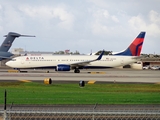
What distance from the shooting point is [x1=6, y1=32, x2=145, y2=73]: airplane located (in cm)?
6122

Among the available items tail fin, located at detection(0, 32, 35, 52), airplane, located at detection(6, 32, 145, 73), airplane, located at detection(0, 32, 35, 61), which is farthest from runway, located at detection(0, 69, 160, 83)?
tail fin, located at detection(0, 32, 35, 52)

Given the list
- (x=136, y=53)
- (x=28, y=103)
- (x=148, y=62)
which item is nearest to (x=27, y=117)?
(x=28, y=103)

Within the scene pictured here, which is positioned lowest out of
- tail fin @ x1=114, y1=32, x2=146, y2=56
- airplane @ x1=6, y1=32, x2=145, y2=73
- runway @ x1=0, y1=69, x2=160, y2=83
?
runway @ x1=0, y1=69, x2=160, y2=83

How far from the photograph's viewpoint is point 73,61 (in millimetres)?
63094

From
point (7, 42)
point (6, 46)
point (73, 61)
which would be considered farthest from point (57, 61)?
point (7, 42)

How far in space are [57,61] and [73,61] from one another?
9.19 feet

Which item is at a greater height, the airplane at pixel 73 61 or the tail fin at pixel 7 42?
the tail fin at pixel 7 42

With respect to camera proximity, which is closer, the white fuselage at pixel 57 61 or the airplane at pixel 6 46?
the white fuselage at pixel 57 61

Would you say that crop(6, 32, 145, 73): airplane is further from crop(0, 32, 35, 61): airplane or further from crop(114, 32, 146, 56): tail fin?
crop(0, 32, 35, 61): airplane

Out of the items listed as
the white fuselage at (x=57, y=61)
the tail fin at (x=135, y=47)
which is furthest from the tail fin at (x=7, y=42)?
the tail fin at (x=135, y=47)

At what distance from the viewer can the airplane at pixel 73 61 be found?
61.2m

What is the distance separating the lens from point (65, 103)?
805 inches

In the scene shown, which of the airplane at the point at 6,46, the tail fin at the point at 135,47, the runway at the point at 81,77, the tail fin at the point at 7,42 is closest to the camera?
the runway at the point at 81,77

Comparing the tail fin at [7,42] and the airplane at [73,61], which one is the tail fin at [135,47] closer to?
the airplane at [73,61]
